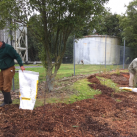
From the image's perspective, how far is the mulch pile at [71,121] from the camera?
2229mm

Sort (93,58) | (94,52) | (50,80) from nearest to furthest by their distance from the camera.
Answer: (50,80)
(93,58)
(94,52)

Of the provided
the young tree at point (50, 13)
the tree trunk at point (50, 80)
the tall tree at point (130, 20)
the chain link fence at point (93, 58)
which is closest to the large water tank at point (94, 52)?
the chain link fence at point (93, 58)

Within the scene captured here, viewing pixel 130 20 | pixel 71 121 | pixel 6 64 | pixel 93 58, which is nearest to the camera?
pixel 71 121

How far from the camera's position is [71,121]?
103 inches

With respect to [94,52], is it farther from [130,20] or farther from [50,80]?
[50,80]

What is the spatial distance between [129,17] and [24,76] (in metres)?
15.7

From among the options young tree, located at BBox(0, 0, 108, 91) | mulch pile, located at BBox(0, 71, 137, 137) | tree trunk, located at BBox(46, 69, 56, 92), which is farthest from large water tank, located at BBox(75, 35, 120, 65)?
mulch pile, located at BBox(0, 71, 137, 137)

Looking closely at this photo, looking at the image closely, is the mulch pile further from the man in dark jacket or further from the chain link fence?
the chain link fence

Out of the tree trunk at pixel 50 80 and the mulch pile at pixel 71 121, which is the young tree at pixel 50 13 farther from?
the mulch pile at pixel 71 121

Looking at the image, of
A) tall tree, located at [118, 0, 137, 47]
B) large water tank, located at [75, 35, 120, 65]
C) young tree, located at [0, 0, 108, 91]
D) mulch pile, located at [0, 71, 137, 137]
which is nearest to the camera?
mulch pile, located at [0, 71, 137, 137]

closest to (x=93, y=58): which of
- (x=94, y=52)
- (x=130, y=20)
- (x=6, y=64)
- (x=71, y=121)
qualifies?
(x=94, y=52)

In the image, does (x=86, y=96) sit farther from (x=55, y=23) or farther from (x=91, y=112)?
(x=55, y=23)

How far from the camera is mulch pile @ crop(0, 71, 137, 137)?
2.23 metres

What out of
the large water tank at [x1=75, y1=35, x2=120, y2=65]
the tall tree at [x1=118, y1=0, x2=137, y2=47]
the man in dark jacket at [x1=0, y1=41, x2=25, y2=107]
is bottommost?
the man in dark jacket at [x1=0, y1=41, x2=25, y2=107]
